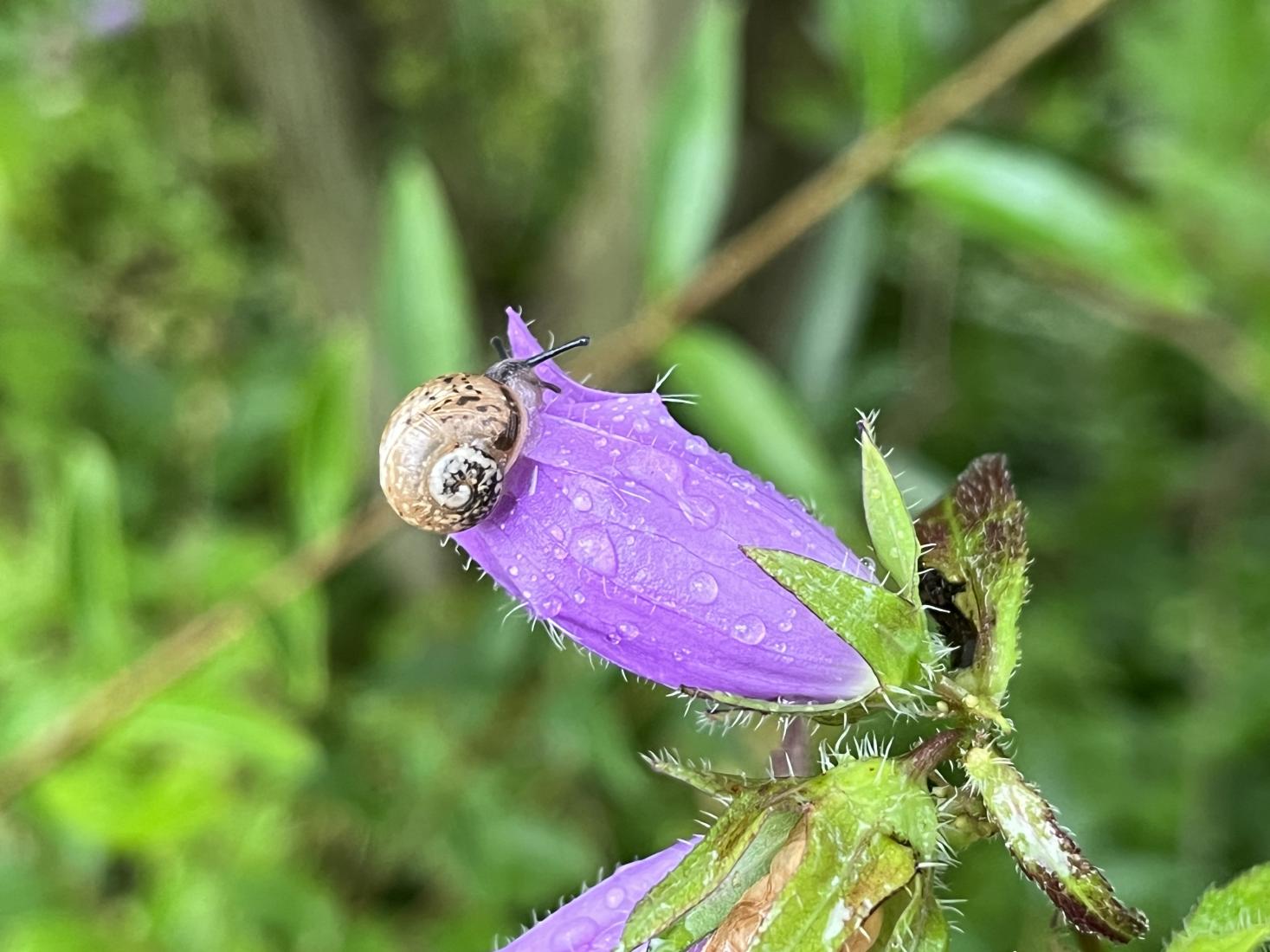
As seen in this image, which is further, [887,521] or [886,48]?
[886,48]

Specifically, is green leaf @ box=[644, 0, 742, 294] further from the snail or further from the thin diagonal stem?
the snail

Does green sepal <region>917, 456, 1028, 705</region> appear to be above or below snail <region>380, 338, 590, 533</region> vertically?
below

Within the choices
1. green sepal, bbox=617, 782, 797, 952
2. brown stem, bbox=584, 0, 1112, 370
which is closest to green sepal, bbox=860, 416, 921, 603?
green sepal, bbox=617, 782, 797, 952

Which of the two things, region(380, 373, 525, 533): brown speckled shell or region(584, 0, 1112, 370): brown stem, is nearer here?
region(380, 373, 525, 533): brown speckled shell

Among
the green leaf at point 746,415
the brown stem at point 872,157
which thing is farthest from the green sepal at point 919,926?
the brown stem at point 872,157

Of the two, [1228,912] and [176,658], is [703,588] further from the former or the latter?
[176,658]

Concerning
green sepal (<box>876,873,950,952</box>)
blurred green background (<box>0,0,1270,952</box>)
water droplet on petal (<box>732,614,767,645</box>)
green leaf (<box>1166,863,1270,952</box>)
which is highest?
water droplet on petal (<box>732,614,767,645</box>)

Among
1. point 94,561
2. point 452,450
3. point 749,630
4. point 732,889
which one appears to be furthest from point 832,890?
point 94,561

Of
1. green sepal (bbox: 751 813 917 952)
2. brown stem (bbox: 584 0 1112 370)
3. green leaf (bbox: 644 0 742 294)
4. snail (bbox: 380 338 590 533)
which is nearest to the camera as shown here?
green sepal (bbox: 751 813 917 952)
